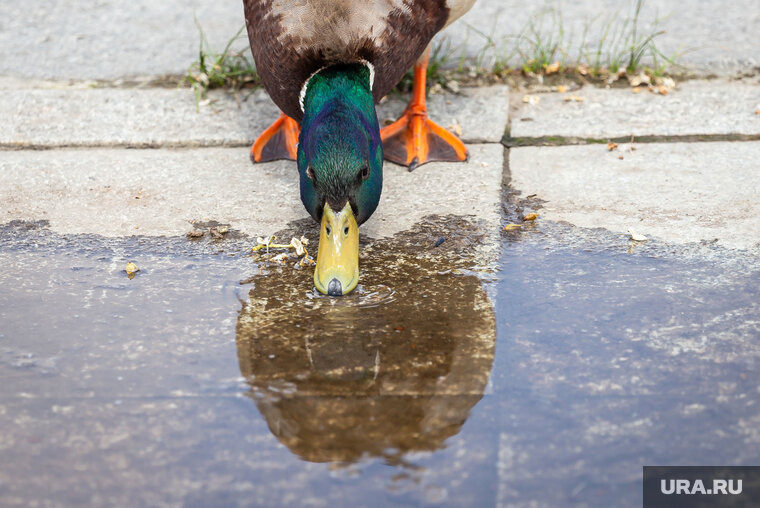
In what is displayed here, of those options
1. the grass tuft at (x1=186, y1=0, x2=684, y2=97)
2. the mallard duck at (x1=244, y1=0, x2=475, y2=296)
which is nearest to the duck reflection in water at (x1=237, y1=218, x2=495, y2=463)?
the mallard duck at (x1=244, y1=0, x2=475, y2=296)

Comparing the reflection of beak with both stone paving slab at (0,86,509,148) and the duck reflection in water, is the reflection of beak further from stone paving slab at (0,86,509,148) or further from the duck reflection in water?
stone paving slab at (0,86,509,148)

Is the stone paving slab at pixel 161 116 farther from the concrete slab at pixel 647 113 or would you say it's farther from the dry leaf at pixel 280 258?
the dry leaf at pixel 280 258

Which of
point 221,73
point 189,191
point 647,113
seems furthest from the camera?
point 221,73

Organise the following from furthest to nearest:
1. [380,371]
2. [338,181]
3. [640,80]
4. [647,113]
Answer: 1. [640,80]
2. [647,113]
3. [338,181]
4. [380,371]

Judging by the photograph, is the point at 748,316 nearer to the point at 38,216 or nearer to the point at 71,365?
the point at 71,365

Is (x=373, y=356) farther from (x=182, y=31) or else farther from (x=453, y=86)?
(x=182, y=31)

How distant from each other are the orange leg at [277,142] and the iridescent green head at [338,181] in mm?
820

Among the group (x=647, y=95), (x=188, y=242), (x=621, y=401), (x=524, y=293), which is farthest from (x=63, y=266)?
(x=647, y=95)

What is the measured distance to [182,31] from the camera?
5215 millimetres

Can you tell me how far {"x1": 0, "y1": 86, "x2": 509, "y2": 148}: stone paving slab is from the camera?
13.0ft

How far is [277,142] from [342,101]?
92 cm

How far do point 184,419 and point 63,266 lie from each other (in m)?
1.07

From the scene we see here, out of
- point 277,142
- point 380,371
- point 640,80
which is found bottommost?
point 380,371

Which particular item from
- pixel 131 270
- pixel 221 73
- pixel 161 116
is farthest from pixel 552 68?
pixel 131 270
